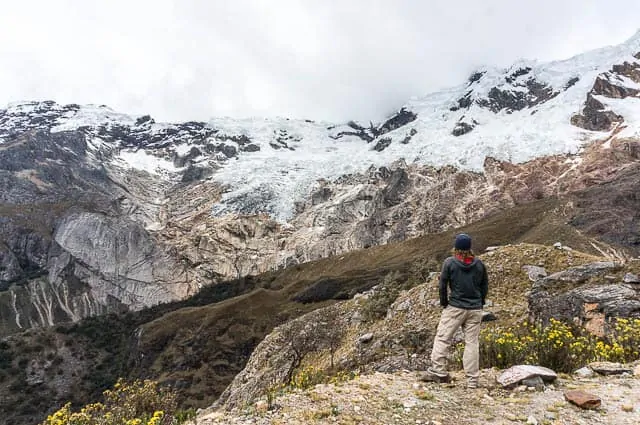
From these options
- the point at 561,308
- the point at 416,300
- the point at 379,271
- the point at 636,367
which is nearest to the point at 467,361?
the point at 636,367

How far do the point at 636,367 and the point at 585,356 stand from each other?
51.3 inches

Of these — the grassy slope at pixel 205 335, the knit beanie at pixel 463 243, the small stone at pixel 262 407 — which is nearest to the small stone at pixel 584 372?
the knit beanie at pixel 463 243

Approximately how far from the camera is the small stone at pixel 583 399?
7.19m

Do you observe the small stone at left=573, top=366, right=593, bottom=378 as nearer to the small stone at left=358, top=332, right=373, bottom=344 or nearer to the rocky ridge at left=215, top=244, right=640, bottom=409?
the rocky ridge at left=215, top=244, right=640, bottom=409

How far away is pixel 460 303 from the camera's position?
29.5 ft

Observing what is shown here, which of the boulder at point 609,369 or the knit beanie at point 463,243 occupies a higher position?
the knit beanie at point 463,243

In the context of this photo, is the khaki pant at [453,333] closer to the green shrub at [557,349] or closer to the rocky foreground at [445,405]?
the rocky foreground at [445,405]

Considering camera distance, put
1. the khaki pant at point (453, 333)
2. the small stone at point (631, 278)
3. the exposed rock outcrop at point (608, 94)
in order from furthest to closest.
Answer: the exposed rock outcrop at point (608, 94) → the small stone at point (631, 278) → the khaki pant at point (453, 333)

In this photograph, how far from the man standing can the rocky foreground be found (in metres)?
0.50

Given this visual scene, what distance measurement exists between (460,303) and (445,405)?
2.05m

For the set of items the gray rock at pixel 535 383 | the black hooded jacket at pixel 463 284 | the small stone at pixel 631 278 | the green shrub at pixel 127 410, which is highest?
the black hooded jacket at pixel 463 284

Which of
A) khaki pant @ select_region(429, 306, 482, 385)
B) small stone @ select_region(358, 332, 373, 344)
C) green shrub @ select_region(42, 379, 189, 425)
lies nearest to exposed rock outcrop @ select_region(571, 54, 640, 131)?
small stone @ select_region(358, 332, 373, 344)

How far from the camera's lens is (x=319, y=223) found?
598ft

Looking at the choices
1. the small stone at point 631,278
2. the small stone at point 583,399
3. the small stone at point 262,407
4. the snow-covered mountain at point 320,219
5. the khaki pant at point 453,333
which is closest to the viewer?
the small stone at point 583,399
